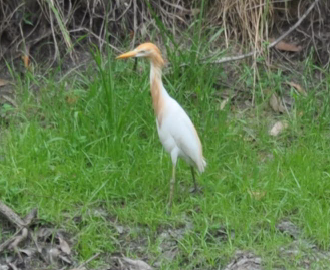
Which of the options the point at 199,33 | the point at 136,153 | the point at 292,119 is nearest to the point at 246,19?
the point at 199,33

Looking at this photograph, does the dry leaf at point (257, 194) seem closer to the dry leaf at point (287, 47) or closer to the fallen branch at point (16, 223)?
the fallen branch at point (16, 223)

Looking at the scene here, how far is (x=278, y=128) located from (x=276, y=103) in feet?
0.94

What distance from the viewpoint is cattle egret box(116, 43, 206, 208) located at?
5.66m

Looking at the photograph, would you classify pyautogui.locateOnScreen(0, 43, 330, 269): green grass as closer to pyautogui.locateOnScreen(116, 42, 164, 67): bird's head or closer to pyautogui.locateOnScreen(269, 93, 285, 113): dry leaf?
pyautogui.locateOnScreen(269, 93, 285, 113): dry leaf

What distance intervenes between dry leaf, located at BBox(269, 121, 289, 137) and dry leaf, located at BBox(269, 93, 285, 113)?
0.18 metres

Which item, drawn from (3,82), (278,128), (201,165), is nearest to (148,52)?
(201,165)

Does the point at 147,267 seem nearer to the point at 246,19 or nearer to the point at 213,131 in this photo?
the point at 213,131

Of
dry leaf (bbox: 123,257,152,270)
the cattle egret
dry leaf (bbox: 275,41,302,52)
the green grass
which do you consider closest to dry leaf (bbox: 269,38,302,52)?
dry leaf (bbox: 275,41,302,52)

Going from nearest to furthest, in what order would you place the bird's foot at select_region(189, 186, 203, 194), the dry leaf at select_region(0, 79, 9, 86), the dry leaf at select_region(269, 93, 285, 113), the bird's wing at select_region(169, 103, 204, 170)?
the bird's wing at select_region(169, 103, 204, 170)
the bird's foot at select_region(189, 186, 203, 194)
the dry leaf at select_region(269, 93, 285, 113)
the dry leaf at select_region(0, 79, 9, 86)

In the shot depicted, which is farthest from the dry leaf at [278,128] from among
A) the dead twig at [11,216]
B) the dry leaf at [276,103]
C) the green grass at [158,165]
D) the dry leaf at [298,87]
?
the dead twig at [11,216]

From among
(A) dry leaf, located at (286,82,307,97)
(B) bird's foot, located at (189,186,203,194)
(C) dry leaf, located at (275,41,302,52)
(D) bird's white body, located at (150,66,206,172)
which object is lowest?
(B) bird's foot, located at (189,186,203,194)

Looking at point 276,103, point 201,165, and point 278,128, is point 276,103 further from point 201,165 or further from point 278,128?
point 201,165

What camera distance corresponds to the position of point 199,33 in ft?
22.4

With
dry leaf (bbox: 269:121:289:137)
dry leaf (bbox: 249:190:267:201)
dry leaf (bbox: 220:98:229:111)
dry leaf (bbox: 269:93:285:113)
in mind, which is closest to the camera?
dry leaf (bbox: 249:190:267:201)
